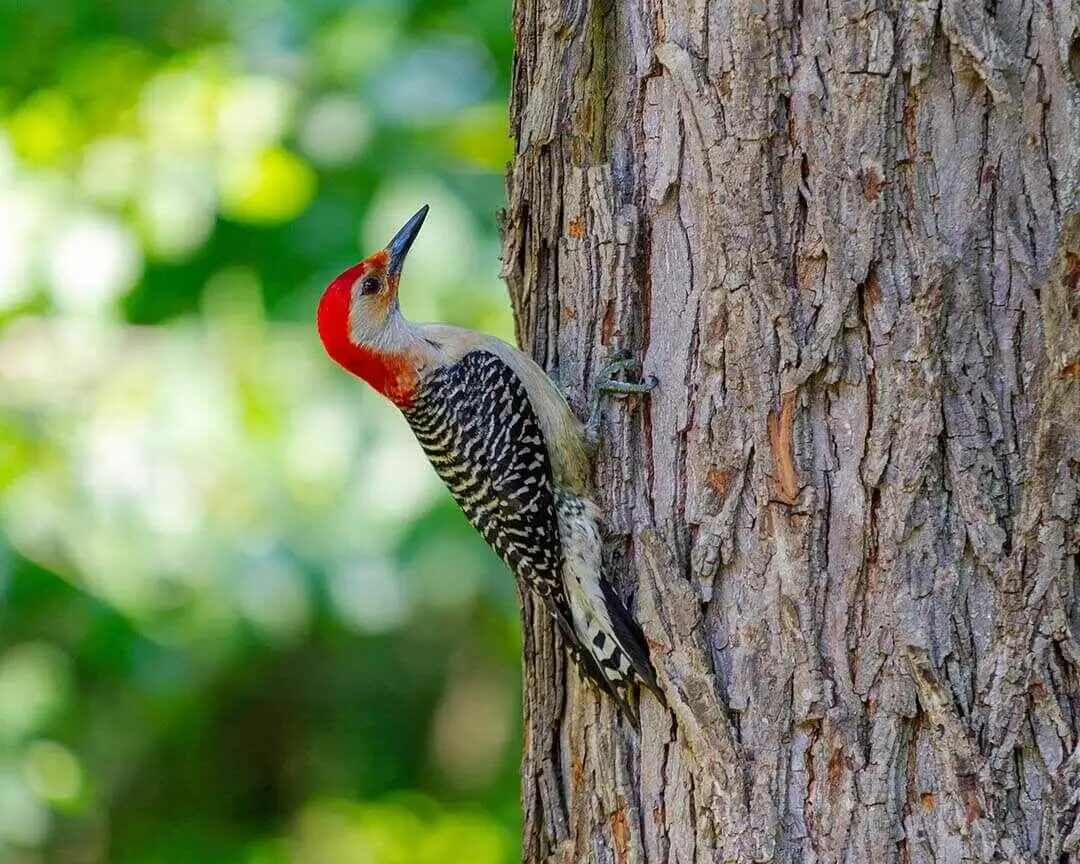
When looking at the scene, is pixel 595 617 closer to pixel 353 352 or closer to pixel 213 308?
pixel 353 352

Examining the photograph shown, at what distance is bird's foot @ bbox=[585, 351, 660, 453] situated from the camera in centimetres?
294

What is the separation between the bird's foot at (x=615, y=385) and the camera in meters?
2.94

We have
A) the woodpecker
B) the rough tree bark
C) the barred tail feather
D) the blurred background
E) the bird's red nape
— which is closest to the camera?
the rough tree bark

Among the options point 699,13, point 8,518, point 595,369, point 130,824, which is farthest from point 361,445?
point 130,824

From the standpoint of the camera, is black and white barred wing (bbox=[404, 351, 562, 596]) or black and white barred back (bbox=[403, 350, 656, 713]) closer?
black and white barred back (bbox=[403, 350, 656, 713])

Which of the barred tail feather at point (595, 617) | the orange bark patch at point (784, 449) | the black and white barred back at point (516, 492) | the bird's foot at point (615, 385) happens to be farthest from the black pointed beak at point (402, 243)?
the orange bark patch at point (784, 449)

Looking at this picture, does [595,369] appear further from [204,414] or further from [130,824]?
[130,824]

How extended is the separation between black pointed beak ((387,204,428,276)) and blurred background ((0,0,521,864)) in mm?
235

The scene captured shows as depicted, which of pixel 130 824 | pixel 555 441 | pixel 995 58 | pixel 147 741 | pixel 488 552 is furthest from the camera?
pixel 130 824

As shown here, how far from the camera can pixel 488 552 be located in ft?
17.0

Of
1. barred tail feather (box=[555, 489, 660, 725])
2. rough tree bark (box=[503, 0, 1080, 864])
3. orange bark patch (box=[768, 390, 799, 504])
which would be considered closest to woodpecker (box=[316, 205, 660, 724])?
barred tail feather (box=[555, 489, 660, 725])

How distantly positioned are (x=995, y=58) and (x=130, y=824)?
274 inches

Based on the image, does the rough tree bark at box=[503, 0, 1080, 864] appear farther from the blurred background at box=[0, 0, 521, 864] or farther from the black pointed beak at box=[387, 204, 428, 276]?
the blurred background at box=[0, 0, 521, 864]

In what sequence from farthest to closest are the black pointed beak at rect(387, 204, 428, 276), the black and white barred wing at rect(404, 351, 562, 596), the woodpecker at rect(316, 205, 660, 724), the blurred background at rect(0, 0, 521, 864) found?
the blurred background at rect(0, 0, 521, 864) → the black pointed beak at rect(387, 204, 428, 276) → the black and white barred wing at rect(404, 351, 562, 596) → the woodpecker at rect(316, 205, 660, 724)
